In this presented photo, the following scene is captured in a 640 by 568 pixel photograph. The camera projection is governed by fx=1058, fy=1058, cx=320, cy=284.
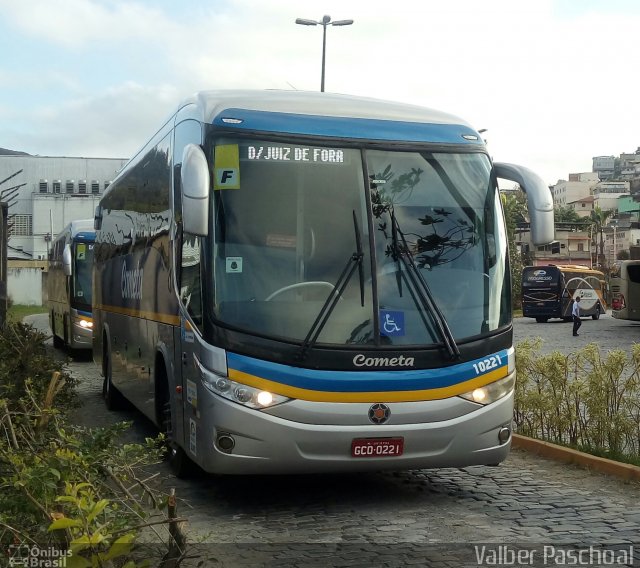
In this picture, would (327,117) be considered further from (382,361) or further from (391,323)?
(382,361)

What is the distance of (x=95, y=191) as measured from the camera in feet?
315

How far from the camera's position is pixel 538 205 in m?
8.71

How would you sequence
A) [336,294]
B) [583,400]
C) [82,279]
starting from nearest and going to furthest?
[336,294] < [583,400] < [82,279]

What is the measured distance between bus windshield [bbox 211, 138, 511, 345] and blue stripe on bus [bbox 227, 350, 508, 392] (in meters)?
0.23

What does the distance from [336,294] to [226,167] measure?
1.33m

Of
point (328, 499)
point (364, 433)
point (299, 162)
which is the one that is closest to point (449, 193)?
point (299, 162)

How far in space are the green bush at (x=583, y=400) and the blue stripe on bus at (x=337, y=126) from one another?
118 inches

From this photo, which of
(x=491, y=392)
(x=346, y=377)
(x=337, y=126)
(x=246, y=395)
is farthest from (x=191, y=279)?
(x=491, y=392)

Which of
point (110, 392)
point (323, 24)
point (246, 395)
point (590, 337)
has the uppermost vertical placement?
point (323, 24)

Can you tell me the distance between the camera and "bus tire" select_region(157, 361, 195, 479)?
9.30 meters

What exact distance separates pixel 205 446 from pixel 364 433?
1.21 m

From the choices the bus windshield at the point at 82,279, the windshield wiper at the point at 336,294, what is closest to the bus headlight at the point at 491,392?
the windshield wiper at the point at 336,294

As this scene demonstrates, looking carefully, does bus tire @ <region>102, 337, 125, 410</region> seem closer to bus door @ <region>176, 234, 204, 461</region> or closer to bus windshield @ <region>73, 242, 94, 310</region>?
bus door @ <region>176, 234, 204, 461</region>

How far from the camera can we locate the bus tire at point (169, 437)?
9.30 m
